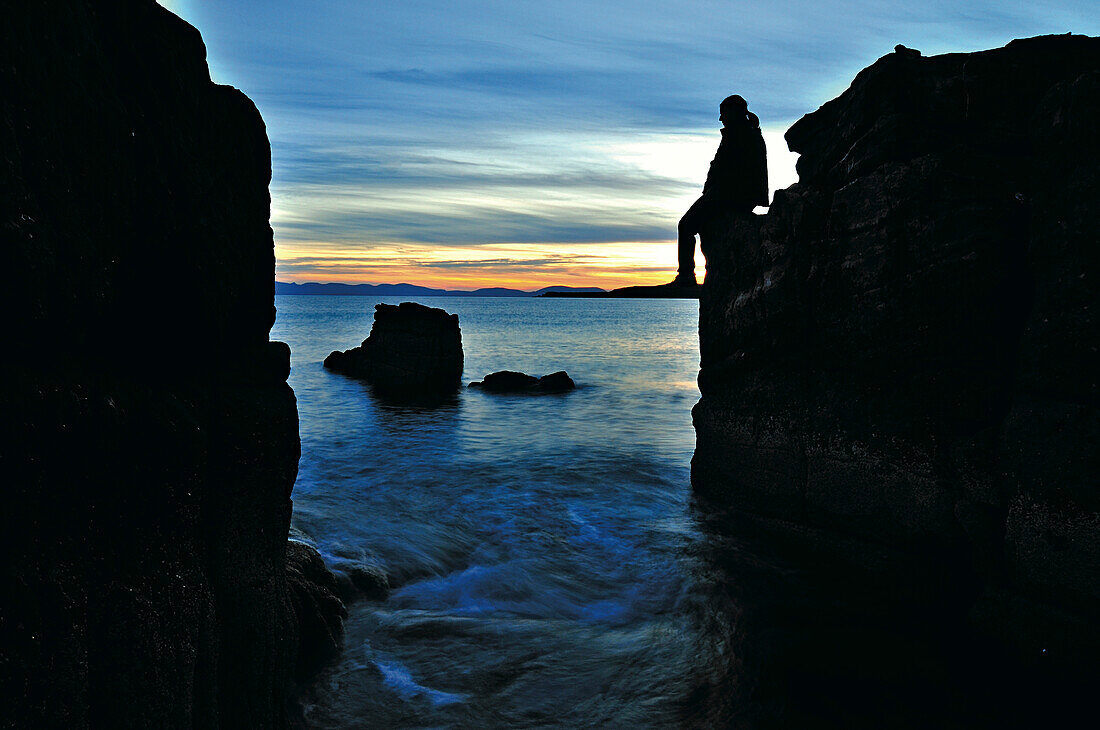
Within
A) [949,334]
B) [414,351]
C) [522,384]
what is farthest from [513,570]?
[414,351]

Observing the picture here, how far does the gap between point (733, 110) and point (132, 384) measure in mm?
11498

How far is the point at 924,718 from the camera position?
603cm

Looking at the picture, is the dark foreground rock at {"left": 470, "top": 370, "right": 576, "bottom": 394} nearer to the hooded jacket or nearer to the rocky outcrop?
the hooded jacket

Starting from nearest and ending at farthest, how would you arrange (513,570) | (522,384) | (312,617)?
(312,617) < (513,570) < (522,384)

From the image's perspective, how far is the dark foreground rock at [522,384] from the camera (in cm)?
3069

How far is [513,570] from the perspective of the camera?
9914 millimetres

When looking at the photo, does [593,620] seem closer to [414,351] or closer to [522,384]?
[522,384]

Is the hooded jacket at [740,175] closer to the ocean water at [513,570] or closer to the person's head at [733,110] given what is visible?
the person's head at [733,110]

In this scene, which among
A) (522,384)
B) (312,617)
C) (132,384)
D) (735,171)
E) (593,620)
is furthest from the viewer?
(522,384)

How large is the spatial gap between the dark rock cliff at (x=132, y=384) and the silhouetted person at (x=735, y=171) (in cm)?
874

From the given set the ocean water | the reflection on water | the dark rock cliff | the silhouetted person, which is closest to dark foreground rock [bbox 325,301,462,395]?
the ocean water

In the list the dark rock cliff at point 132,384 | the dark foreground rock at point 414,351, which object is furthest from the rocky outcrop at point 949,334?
the dark foreground rock at point 414,351

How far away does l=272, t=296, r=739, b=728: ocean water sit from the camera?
21.5ft

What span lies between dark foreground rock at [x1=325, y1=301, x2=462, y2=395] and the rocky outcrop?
2260 centimetres
